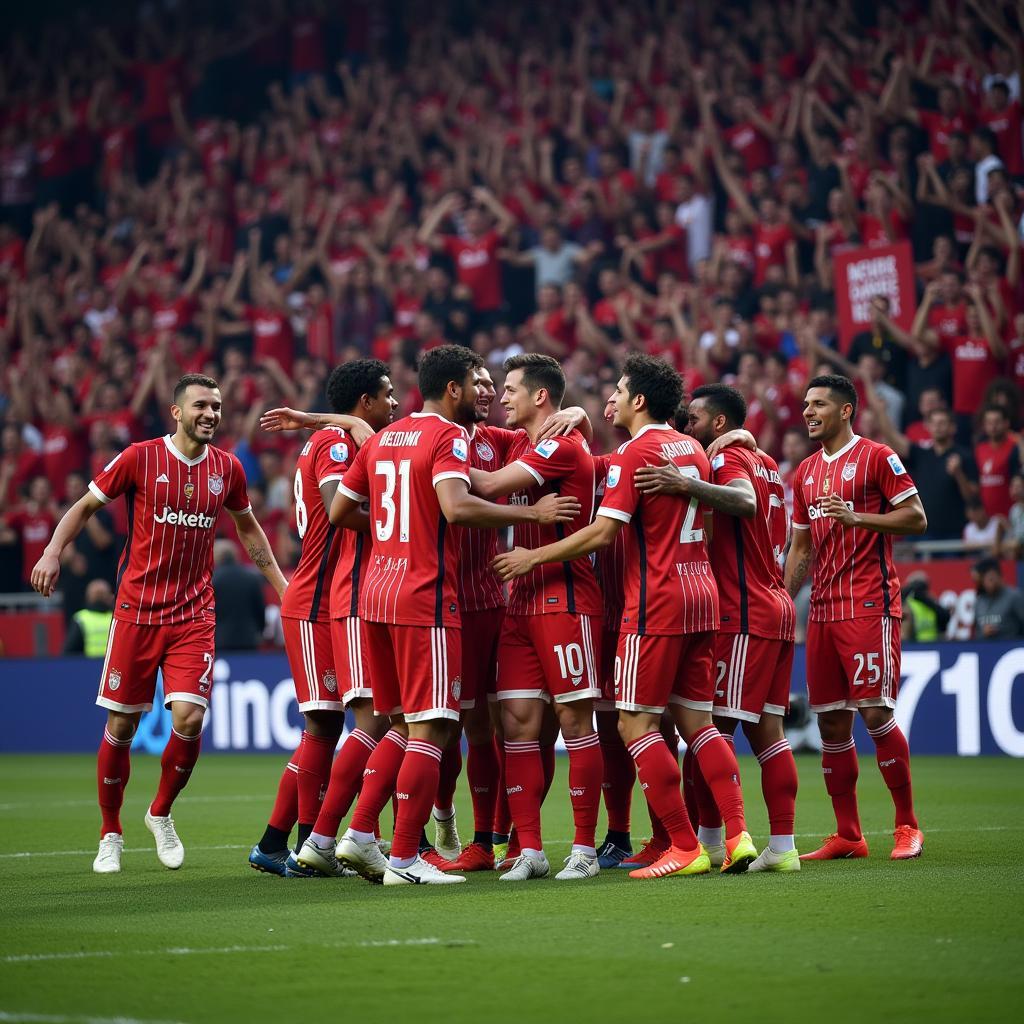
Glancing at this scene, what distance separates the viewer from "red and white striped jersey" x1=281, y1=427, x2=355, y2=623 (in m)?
8.28

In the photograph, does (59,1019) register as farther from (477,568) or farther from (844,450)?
(844,450)

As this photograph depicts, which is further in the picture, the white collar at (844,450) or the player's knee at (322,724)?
the white collar at (844,450)

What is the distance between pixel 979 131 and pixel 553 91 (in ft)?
22.6

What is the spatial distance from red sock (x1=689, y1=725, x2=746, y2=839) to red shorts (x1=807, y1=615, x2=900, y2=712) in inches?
40.5

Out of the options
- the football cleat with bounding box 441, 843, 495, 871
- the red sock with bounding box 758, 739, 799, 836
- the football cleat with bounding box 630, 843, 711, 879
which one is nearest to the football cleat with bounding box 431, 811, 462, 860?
the football cleat with bounding box 441, 843, 495, 871

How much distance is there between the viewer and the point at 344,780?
25.6ft

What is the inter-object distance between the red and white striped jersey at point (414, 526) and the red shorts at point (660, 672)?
781mm

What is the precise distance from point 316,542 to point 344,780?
1.24m

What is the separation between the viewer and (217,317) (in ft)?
77.0

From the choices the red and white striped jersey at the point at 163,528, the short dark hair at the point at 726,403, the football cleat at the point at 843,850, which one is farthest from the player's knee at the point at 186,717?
the football cleat at the point at 843,850

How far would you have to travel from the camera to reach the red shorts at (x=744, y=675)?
7.97 meters

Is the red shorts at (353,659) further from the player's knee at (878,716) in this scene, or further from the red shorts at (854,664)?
the player's knee at (878,716)

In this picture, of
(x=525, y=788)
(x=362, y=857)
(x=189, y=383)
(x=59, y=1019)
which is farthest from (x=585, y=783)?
(x=59, y=1019)

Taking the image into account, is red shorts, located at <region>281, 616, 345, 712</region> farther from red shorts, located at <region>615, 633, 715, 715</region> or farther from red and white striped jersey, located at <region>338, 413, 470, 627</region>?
red shorts, located at <region>615, 633, 715, 715</region>
